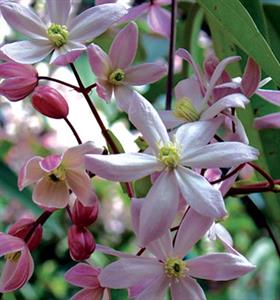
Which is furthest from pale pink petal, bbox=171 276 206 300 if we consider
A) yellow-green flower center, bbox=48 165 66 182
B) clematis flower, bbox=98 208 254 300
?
yellow-green flower center, bbox=48 165 66 182

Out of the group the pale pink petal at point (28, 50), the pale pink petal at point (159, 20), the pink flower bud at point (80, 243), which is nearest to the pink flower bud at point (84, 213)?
the pink flower bud at point (80, 243)

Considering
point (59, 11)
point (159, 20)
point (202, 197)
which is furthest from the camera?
point (159, 20)

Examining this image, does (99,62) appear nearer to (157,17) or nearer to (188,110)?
(188,110)

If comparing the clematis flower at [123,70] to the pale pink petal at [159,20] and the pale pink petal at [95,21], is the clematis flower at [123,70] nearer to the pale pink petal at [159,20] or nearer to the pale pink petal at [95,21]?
the pale pink petal at [95,21]

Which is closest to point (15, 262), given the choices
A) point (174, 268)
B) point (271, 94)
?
point (174, 268)

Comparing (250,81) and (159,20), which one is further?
(159,20)

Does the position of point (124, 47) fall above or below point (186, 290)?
above
